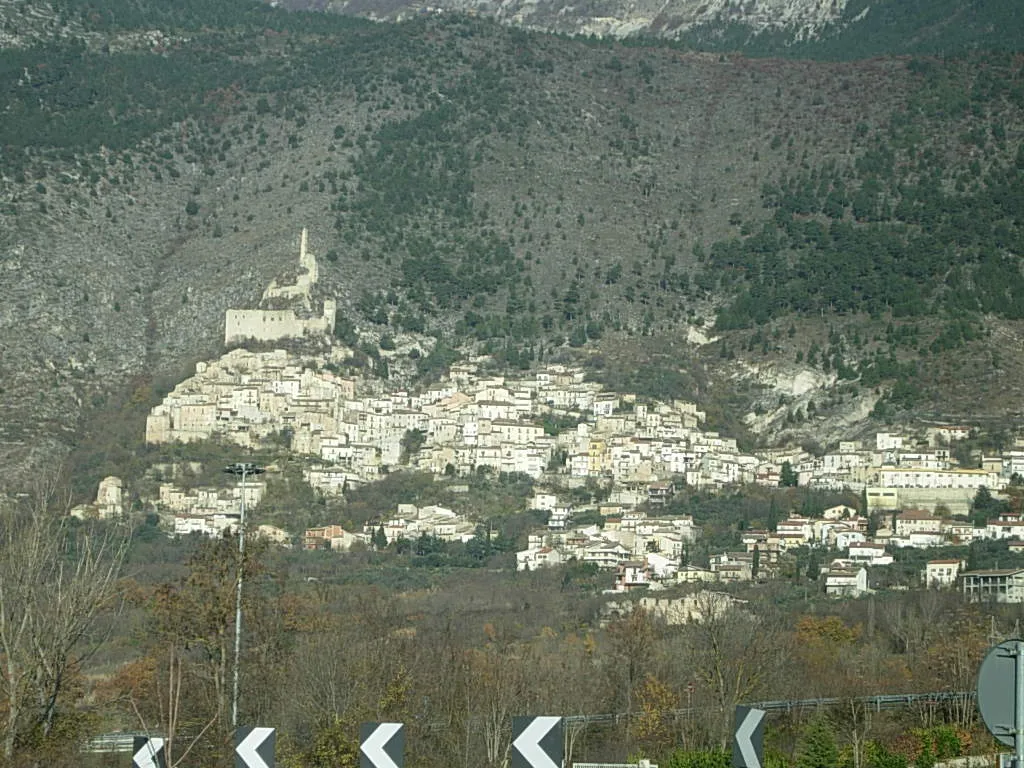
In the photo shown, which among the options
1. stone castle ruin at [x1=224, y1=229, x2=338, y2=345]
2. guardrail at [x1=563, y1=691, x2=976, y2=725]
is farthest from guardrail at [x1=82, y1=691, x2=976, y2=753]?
stone castle ruin at [x1=224, y1=229, x2=338, y2=345]

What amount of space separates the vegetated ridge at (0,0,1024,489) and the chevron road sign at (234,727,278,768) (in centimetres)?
8328

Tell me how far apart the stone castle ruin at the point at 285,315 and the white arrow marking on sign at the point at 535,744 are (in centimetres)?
9915

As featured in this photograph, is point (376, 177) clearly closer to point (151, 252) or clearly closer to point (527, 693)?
point (151, 252)

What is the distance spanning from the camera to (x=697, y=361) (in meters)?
118

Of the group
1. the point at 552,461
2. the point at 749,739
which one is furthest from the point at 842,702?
the point at 552,461

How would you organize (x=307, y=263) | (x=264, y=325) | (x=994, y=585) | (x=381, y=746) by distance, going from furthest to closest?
(x=307, y=263) < (x=264, y=325) < (x=994, y=585) < (x=381, y=746)

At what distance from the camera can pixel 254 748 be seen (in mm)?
16172

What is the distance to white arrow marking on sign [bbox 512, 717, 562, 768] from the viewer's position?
15.3 metres

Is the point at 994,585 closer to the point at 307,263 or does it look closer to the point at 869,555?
the point at 869,555

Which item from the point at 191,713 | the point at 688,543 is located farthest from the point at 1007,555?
the point at 191,713

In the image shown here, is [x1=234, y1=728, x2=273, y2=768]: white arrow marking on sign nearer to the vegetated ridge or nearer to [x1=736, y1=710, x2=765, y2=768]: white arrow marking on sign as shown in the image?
[x1=736, y1=710, x2=765, y2=768]: white arrow marking on sign

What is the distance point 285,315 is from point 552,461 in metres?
16.8

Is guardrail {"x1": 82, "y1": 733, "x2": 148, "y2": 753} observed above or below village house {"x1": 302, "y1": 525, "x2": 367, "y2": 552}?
below

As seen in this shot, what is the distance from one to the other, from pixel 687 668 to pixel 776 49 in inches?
4664
